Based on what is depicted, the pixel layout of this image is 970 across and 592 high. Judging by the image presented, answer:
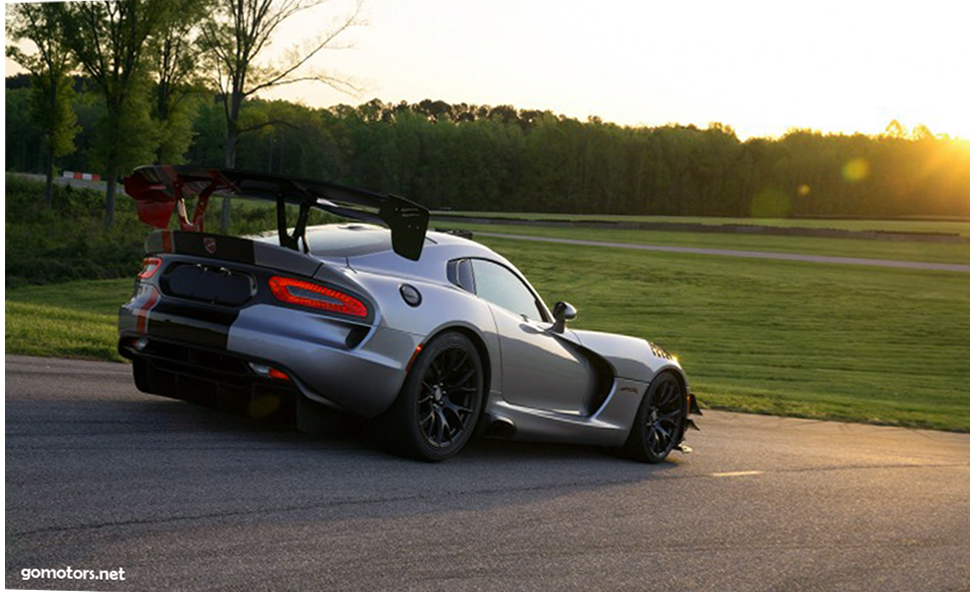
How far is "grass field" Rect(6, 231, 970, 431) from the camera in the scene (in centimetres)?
1476

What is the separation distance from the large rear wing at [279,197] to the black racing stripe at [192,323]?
0.49 metres

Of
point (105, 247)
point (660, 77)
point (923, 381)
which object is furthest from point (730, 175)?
point (660, 77)

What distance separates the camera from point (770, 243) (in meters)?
47.9

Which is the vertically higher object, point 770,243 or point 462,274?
point 462,274

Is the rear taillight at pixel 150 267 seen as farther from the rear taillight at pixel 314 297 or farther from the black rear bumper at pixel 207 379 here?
the rear taillight at pixel 314 297

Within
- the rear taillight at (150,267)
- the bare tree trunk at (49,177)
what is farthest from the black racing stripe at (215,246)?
the bare tree trunk at (49,177)

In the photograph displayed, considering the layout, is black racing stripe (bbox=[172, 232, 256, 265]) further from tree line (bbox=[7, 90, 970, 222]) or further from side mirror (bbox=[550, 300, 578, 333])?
tree line (bbox=[7, 90, 970, 222])

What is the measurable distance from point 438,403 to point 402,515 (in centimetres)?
113

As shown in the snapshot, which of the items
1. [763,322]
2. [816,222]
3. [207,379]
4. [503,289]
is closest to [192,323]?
[207,379]

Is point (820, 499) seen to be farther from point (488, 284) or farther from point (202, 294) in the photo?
point (202, 294)

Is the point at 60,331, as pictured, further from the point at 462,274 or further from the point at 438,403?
the point at 438,403

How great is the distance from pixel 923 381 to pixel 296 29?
12.0 m

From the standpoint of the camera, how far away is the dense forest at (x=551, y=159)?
48.0 ft

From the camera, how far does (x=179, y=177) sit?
577 cm
